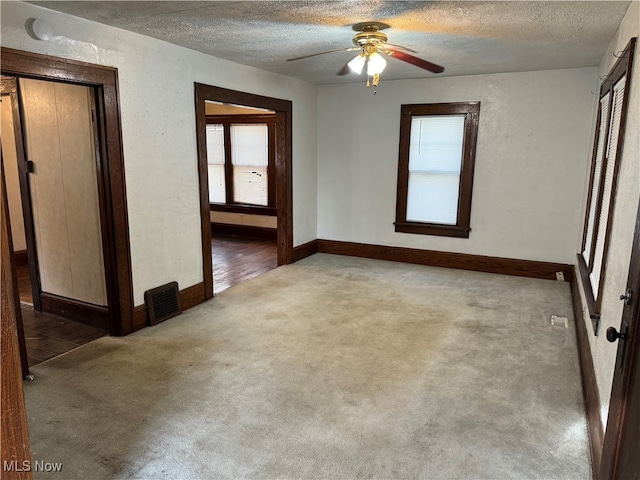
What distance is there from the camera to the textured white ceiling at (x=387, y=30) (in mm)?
2844

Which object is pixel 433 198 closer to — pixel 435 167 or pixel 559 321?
pixel 435 167

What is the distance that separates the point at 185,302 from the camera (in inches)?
172

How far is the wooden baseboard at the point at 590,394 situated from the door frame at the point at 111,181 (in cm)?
339

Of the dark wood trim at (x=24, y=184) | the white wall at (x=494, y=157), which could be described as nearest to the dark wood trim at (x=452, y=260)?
the white wall at (x=494, y=157)

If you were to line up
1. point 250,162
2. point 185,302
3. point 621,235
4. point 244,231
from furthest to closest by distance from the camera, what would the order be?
point 244,231
point 250,162
point 185,302
point 621,235

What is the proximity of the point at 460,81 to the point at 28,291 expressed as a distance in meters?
5.52

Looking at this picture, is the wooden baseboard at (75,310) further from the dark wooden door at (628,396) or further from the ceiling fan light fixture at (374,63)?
the dark wooden door at (628,396)

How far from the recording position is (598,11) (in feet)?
9.58

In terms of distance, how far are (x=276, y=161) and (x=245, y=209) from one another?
94.0 inches

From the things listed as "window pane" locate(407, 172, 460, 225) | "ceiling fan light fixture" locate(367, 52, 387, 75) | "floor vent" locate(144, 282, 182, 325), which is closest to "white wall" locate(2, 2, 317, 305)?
"floor vent" locate(144, 282, 182, 325)

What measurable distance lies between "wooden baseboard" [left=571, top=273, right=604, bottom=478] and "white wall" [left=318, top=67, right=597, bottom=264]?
1.85 meters

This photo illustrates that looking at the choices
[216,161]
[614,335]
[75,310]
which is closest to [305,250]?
[216,161]

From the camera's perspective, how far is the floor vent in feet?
13.0

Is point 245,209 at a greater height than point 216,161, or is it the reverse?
point 216,161
